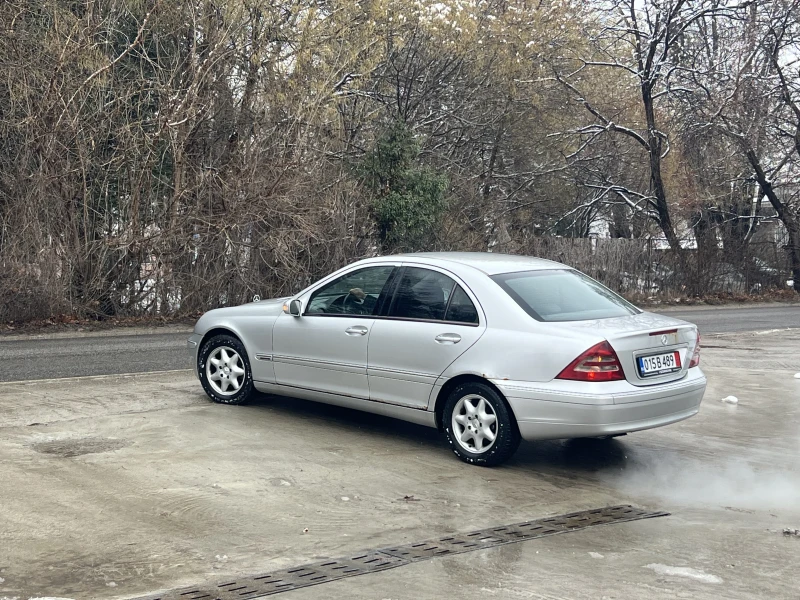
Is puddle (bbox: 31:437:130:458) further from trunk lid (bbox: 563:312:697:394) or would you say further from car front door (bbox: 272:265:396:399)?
trunk lid (bbox: 563:312:697:394)

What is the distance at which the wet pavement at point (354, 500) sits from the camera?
4738 millimetres

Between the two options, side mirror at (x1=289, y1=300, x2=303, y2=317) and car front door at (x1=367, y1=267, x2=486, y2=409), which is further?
side mirror at (x1=289, y1=300, x2=303, y2=317)

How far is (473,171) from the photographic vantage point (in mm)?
33156

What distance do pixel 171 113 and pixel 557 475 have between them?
14.8 meters

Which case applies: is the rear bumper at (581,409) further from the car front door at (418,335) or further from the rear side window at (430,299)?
the rear side window at (430,299)

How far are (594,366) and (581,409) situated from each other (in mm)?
313

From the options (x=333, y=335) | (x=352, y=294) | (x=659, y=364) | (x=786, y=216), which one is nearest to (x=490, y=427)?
(x=659, y=364)

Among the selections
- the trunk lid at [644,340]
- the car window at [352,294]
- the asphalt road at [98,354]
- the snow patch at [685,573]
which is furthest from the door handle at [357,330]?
the asphalt road at [98,354]

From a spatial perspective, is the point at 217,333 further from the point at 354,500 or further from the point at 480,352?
the point at 354,500

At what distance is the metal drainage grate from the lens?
4504mm

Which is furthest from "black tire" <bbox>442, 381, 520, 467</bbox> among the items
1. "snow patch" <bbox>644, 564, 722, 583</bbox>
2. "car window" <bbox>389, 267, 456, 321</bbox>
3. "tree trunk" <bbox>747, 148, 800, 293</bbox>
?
"tree trunk" <bbox>747, 148, 800, 293</bbox>

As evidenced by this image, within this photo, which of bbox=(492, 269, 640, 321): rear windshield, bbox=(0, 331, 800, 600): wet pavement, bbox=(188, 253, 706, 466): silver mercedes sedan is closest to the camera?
bbox=(0, 331, 800, 600): wet pavement

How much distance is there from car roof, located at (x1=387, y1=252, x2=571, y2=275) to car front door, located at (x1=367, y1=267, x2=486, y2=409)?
16 cm

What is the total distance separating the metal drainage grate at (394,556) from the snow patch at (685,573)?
0.76m
